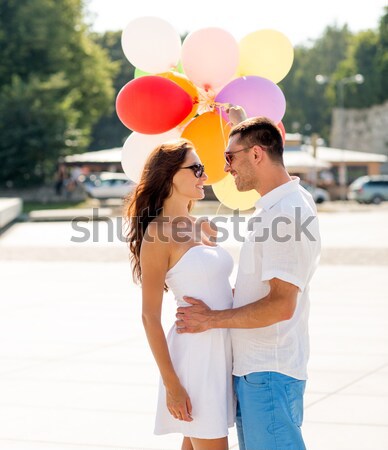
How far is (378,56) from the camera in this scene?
85.0m

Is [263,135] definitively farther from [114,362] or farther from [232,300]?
[114,362]

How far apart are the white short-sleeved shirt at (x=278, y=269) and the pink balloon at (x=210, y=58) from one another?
1.89 m

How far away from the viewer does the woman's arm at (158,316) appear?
4020 mm

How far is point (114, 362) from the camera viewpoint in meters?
8.20

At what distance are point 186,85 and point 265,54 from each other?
56 centimetres

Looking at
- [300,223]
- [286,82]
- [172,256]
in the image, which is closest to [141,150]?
[172,256]

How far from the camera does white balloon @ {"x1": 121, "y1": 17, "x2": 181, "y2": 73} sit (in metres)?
5.80

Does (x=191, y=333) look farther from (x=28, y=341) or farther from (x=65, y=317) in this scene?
(x=65, y=317)

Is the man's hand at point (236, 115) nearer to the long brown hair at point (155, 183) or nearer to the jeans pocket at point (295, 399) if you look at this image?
the long brown hair at point (155, 183)

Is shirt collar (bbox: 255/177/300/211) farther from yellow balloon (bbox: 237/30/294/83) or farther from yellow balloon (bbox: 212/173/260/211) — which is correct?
yellow balloon (bbox: 237/30/294/83)

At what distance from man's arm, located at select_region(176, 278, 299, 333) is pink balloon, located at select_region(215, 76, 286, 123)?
69.3 inches

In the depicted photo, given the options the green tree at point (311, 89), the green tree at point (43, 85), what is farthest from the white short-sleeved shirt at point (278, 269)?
the green tree at point (311, 89)

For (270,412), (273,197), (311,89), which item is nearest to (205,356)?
(270,412)

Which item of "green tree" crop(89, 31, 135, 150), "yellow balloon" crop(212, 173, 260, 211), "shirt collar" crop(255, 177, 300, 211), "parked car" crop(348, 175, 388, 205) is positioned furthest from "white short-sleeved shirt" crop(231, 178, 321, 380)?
"green tree" crop(89, 31, 135, 150)
